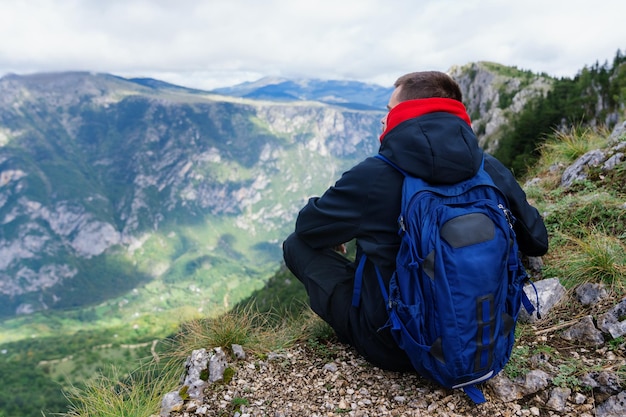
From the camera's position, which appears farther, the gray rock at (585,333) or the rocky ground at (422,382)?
the gray rock at (585,333)

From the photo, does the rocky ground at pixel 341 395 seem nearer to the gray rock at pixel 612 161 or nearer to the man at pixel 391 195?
the man at pixel 391 195

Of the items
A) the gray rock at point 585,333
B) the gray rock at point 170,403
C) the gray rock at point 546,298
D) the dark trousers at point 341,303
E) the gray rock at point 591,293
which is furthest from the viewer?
the gray rock at point 546,298

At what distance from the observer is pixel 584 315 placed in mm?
4496

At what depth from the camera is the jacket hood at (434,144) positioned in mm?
3383

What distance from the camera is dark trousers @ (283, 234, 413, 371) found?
158 inches

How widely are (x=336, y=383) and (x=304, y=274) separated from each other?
1.26 metres

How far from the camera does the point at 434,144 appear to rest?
11.1ft

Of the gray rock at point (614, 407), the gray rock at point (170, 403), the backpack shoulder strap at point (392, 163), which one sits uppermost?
the backpack shoulder strap at point (392, 163)

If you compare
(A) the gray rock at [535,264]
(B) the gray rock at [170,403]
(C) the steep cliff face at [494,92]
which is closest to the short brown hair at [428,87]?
(A) the gray rock at [535,264]

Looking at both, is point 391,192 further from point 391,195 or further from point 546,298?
point 546,298

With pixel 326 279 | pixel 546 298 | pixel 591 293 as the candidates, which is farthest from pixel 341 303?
pixel 591 293

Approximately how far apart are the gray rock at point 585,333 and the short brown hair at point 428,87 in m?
2.80

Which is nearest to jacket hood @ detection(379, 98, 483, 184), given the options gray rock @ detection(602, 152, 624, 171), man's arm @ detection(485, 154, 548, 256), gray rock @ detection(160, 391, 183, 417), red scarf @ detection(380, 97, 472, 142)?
red scarf @ detection(380, 97, 472, 142)

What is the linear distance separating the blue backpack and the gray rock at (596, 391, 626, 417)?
83 cm
